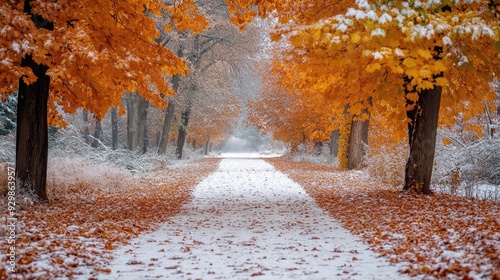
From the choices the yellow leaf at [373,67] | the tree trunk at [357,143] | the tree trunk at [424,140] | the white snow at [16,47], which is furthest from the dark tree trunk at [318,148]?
the white snow at [16,47]

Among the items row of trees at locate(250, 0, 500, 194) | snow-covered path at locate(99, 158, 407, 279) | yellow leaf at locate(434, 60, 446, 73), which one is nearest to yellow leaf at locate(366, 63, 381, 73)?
row of trees at locate(250, 0, 500, 194)

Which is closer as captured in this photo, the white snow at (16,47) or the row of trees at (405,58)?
the row of trees at (405,58)

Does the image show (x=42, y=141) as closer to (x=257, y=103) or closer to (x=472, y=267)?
(x=472, y=267)

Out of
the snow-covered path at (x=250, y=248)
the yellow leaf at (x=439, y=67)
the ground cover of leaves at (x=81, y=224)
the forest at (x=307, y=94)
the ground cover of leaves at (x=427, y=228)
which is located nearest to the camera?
the ground cover of leaves at (x=427, y=228)

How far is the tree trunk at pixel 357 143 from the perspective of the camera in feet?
76.8

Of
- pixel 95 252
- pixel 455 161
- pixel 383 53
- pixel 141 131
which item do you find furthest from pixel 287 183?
pixel 95 252

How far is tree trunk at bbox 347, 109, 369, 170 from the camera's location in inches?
922

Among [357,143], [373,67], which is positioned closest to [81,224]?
[373,67]

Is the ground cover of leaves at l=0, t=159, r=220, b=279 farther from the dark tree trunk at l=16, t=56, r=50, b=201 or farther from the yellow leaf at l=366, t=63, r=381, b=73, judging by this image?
the yellow leaf at l=366, t=63, r=381, b=73

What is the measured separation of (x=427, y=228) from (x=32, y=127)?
807cm

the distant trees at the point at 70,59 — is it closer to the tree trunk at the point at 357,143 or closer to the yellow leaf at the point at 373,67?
the yellow leaf at the point at 373,67

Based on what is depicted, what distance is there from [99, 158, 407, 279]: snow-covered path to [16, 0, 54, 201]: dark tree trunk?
331 centimetres

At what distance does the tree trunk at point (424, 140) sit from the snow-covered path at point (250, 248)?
280cm

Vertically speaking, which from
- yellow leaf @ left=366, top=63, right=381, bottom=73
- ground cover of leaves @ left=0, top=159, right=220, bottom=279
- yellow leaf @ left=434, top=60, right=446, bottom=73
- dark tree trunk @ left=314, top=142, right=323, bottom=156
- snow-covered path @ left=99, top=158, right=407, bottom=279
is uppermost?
yellow leaf @ left=434, top=60, right=446, bottom=73
